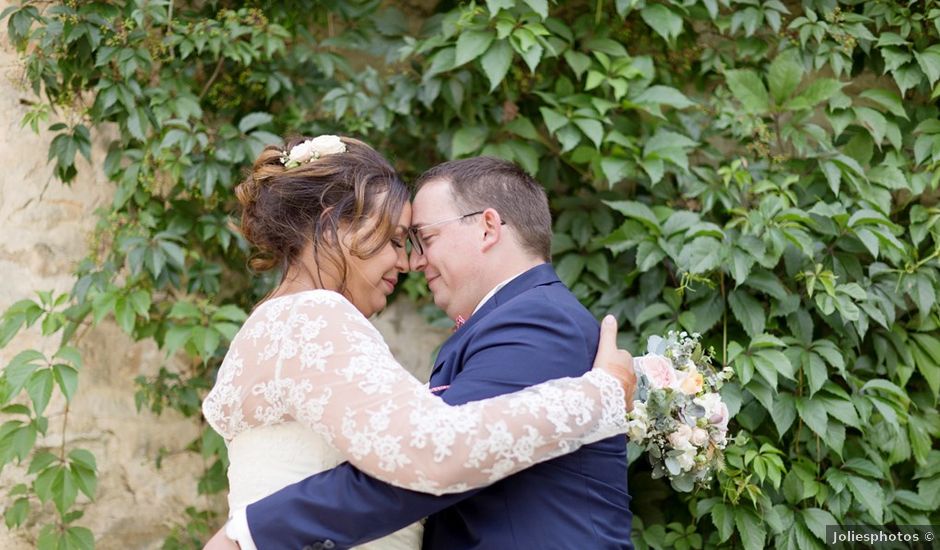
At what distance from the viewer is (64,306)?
3584mm

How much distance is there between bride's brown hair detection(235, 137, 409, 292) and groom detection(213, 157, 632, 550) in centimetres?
17

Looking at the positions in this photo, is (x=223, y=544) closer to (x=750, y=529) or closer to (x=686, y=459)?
(x=686, y=459)

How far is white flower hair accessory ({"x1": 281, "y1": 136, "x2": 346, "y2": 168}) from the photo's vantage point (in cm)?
226

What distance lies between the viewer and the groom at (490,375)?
1908 millimetres

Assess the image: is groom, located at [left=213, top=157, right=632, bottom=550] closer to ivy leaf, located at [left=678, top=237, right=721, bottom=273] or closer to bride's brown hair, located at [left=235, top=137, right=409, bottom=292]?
bride's brown hair, located at [left=235, top=137, right=409, bottom=292]

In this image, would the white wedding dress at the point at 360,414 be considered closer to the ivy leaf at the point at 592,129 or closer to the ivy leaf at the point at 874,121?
the ivy leaf at the point at 592,129

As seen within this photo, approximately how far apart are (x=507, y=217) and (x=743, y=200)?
1572 mm

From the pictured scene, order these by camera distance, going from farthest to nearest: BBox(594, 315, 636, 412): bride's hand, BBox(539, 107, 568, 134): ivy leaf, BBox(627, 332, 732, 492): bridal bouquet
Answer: BBox(539, 107, 568, 134): ivy leaf
BBox(627, 332, 732, 492): bridal bouquet
BBox(594, 315, 636, 412): bride's hand

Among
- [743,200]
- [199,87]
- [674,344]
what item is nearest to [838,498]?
[743,200]

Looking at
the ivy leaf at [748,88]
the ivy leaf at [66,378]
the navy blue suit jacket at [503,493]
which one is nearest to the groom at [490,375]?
the navy blue suit jacket at [503,493]

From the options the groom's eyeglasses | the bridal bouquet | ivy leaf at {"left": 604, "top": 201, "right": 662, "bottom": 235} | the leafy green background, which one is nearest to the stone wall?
the leafy green background

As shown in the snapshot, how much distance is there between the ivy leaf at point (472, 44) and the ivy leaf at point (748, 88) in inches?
37.3

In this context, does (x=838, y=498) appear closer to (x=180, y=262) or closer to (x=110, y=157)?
(x=180, y=262)

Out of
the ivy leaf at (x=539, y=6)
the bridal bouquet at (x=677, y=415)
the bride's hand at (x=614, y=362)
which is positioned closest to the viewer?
the bride's hand at (x=614, y=362)
